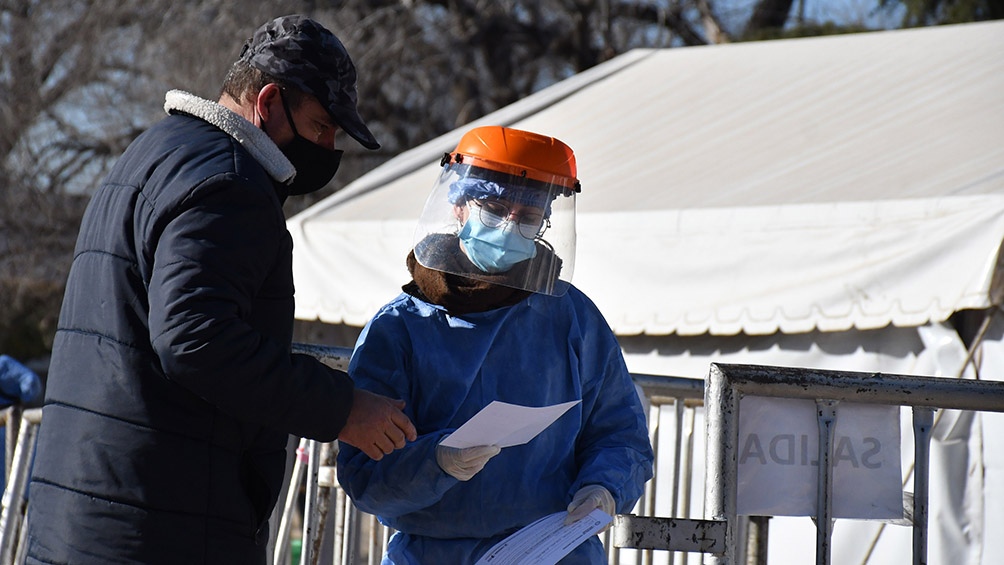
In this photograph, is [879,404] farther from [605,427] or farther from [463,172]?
[463,172]

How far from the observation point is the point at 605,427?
242cm

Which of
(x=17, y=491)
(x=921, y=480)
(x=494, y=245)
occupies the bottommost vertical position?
(x=17, y=491)

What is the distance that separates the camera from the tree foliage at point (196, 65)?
38.2 ft

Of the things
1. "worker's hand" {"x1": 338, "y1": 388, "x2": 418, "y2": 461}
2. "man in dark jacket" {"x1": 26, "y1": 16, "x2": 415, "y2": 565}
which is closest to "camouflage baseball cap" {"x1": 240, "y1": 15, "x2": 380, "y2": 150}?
"man in dark jacket" {"x1": 26, "y1": 16, "x2": 415, "y2": 565}

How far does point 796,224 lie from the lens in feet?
16.7

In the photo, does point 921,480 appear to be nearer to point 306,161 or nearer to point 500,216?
point 500,216

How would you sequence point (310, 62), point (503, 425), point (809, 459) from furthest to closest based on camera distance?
point (809, 459) → point (310, 62) → point (503, 425)

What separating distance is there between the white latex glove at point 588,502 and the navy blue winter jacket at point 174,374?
474 millimetres

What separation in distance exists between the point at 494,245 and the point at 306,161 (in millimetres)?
405

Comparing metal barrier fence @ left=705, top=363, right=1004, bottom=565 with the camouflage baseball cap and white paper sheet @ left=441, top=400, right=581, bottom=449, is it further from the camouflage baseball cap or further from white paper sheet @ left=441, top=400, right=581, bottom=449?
the camouflage baseball cap

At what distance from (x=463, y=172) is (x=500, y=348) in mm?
406

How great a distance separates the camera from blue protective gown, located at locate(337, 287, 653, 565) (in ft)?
7.41

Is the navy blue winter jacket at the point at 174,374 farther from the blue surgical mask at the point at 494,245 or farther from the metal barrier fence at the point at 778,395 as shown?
the metal barrier fence at the point at 778,395

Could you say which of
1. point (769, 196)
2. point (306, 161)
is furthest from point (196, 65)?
point (306, 161)
